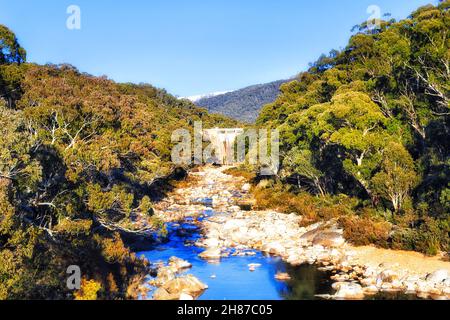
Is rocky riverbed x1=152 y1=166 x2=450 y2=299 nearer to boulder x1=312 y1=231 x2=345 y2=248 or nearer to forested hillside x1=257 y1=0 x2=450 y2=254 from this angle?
boulder x1=312 y1=231 x2=345 y2=248

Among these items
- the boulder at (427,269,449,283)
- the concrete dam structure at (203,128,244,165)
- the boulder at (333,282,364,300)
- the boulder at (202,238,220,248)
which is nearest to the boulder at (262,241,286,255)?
the boulder at (202,238,220,248)

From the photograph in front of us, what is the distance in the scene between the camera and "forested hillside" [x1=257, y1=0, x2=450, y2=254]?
2184 centimetres

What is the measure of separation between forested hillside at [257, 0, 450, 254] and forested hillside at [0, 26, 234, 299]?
12880 millimetres

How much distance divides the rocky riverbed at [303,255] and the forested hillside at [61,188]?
10.1 ft

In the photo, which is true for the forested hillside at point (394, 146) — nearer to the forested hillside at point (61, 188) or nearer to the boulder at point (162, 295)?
the boulder at point (162, 295)

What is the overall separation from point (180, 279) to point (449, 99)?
16.8 m

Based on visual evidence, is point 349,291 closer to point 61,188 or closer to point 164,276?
point 164,276

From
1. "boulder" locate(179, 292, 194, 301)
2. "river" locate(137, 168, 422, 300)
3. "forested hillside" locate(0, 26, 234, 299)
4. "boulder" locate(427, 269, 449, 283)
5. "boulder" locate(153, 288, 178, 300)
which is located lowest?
"river" locate(137, 168, 422, 300)

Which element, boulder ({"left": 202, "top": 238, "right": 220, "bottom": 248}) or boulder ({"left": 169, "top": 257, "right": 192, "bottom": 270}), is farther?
boulder ({"left": 202, "top": 238, "right": 220, "bottom": 248})

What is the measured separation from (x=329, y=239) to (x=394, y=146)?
6.56 metres

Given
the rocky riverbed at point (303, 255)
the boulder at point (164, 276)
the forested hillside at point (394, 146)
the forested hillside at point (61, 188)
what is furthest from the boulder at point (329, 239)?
the forested hillside at point (61, 188)

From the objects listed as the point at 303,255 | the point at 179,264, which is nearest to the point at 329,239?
the point at 303,255

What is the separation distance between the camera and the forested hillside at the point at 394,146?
860 inches
